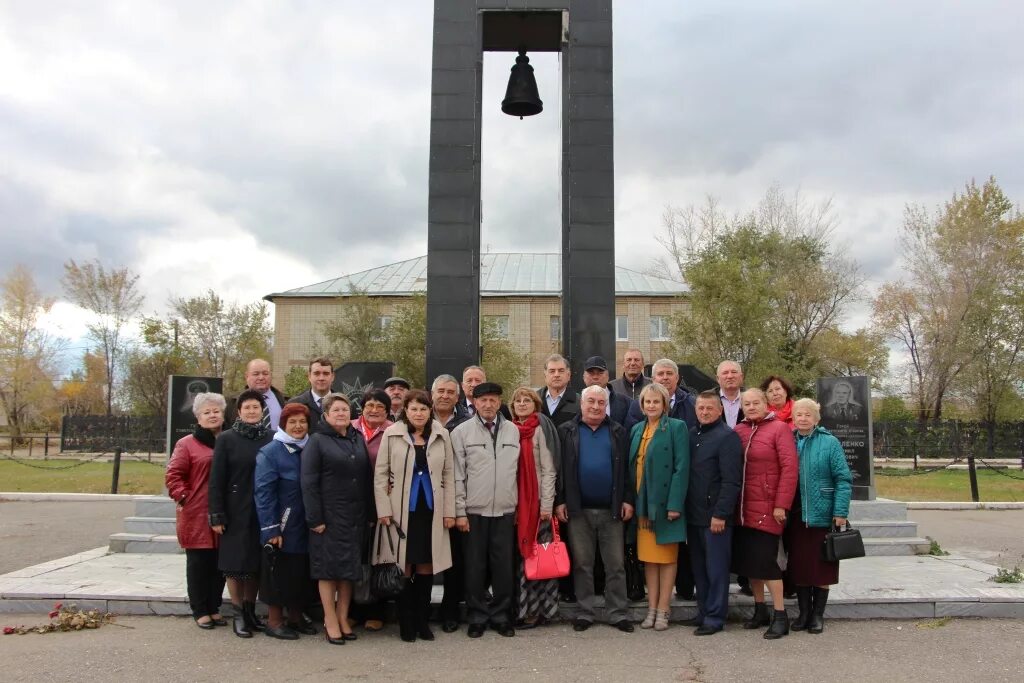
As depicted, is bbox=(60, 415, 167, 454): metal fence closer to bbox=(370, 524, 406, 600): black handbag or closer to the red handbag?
bbox=(370, 524, 406, 600): black handbag

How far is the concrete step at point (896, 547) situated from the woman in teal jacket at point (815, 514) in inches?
121

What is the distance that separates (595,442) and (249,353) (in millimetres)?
34498

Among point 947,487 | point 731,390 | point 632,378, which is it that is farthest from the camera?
point 947,487

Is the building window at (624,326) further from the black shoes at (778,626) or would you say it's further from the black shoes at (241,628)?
the black shoes at (241,628)

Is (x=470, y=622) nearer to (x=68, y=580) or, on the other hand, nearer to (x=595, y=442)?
(x=595, y=442)

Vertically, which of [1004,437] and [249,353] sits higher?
[249,353]

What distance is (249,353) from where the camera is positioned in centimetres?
3762

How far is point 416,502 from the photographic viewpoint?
5.36 meters

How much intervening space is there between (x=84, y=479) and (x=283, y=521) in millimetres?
14591

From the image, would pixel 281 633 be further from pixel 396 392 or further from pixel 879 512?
pixel 879 512

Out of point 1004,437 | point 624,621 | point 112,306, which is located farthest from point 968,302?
point 112,306

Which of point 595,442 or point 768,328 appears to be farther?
point 768,328

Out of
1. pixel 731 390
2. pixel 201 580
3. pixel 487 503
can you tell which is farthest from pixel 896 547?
pixel 201 580

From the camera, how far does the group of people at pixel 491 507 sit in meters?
5.32
